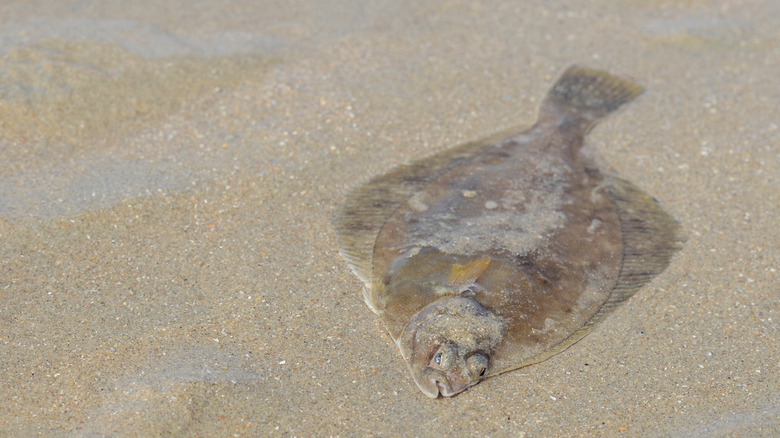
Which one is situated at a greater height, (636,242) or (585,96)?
(585,96)

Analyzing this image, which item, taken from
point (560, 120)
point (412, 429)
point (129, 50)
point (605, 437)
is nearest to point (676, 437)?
point (605, 437)

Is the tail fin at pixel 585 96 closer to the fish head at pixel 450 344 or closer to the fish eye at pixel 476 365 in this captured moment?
the fish head at pixel 450 344

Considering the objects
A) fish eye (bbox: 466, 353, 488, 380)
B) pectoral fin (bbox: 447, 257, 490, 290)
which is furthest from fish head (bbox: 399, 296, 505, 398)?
pectoral fin (bbox: 447, 257, 490, 290)

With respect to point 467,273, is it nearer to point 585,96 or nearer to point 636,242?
point 636,242

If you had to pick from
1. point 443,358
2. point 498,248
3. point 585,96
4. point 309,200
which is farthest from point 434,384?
point 585,96

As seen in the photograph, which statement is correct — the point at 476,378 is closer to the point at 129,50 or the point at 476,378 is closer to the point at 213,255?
the point at 213,255

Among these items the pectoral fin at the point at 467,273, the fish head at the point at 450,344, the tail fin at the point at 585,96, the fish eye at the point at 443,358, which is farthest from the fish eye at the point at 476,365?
the tail fin at the point at 585,96
